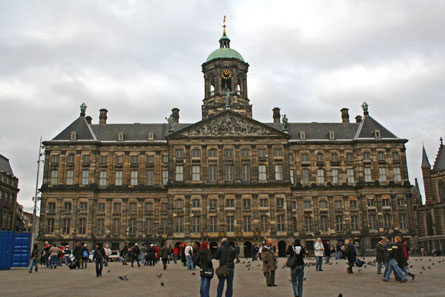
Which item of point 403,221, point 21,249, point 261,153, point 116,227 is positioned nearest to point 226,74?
point 261,153

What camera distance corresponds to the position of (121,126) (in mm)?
60188

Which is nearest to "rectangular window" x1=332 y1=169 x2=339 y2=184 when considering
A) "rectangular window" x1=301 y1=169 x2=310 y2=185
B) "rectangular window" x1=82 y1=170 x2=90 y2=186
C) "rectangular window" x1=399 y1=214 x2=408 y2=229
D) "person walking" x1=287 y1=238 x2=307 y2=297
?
"rectangular window" x1=301 y1=169 x2=310 y2=185

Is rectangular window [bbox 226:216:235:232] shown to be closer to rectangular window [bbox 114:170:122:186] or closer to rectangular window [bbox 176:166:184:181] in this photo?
rectangular window [bbox 176:166:184:181]

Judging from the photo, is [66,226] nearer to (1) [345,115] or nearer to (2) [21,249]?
(2) [21,249]

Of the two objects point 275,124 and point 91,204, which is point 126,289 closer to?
point 91,204

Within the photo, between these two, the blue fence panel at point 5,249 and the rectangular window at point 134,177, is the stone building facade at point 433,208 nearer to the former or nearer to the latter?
the rectangular window at point 134,177

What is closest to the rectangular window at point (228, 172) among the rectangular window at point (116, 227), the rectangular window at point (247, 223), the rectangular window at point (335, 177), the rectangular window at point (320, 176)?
the rectangular window at point (247, 223)

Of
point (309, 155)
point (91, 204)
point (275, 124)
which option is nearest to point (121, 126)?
point (91, 204)

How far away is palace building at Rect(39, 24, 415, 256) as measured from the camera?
51219 mm

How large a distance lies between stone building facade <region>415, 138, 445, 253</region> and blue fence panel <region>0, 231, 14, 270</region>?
189 ft

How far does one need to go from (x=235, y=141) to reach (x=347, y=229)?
1727 centimetres

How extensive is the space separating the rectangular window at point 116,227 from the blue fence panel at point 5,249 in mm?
26942

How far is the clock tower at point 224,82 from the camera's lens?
58.8 meters

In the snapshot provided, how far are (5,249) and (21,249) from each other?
1113 mm
